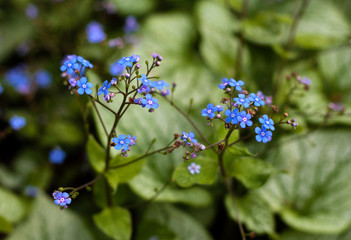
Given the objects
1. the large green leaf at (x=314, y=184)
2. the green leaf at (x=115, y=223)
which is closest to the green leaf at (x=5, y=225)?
the green leaf at (x=115, y=223)

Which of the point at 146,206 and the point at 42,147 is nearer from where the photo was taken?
the point at 146,206

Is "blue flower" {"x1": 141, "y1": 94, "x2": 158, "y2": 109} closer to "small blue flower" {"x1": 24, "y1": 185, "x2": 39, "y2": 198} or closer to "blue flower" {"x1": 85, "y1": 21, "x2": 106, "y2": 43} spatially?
"blue flower" {"x1": 85, "y1": 21, "x2": 106, "y2": 43}

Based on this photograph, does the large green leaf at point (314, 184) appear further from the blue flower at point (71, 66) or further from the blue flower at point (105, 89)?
the blue flower at point (71, 66)

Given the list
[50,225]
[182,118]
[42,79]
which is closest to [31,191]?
[50,225]

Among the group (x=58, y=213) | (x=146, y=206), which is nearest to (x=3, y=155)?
(x=58, y=213)

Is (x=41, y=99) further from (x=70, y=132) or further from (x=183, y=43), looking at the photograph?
(x=183, y=43)

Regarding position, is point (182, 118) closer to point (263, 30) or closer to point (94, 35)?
point (94, 35)

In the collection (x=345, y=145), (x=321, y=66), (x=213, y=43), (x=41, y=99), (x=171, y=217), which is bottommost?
(x=345, y=145)

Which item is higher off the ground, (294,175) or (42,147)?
(42,147)
